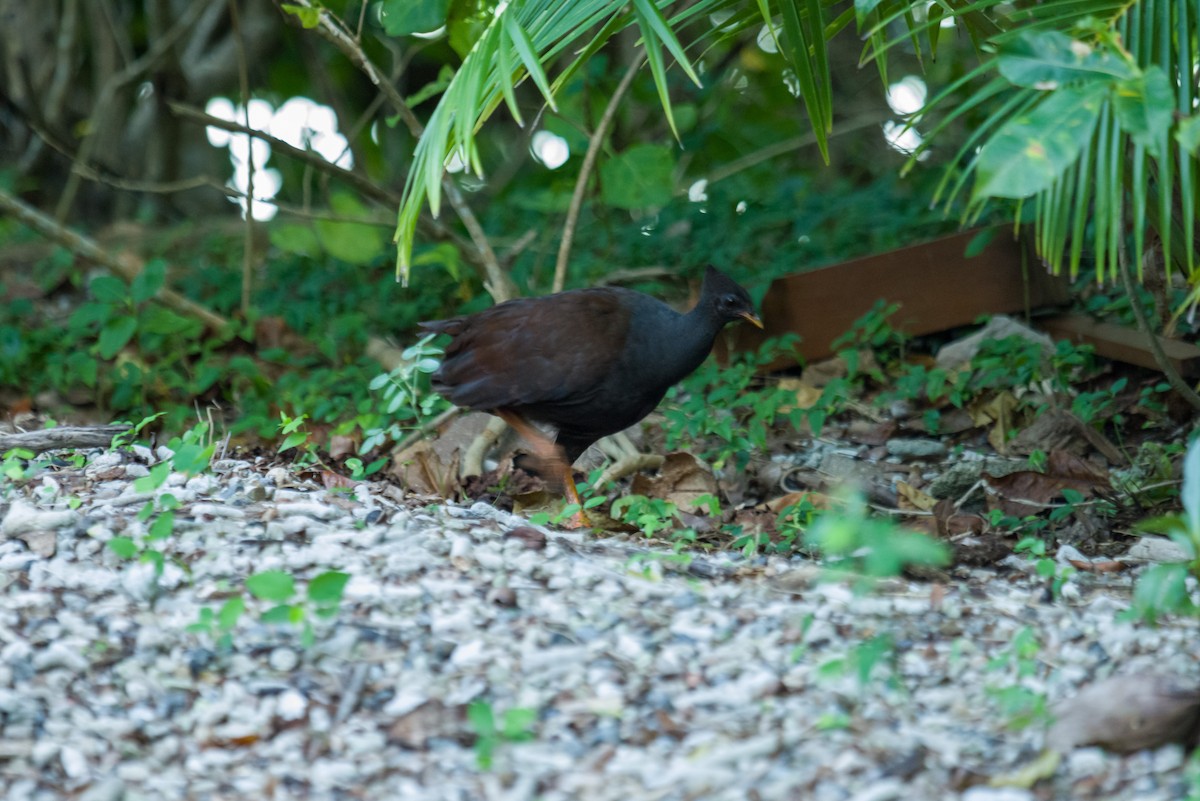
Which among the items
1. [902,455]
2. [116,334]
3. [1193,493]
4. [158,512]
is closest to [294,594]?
[158,512]

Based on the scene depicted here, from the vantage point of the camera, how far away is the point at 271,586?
7.70ft

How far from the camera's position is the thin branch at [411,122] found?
16.1 ft

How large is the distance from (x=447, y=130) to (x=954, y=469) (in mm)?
2005

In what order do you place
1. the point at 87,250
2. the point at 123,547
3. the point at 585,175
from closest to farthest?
the point at 123,547 → the point at 585,175 → the point at 87,250

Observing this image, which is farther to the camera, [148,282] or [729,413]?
[148,282]

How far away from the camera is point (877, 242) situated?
6.37m

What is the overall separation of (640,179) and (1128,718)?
3.91 m

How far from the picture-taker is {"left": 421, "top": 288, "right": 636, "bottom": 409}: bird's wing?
4.06 meters

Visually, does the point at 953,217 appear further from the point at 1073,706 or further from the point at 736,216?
the point at 1073,706

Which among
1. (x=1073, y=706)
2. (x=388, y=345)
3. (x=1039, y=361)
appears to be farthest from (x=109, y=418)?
(x=1073, y=706)

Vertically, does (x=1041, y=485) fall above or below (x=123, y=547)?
below

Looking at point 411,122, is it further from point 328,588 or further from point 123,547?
point 328,588

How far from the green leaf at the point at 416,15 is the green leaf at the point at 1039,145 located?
247cm

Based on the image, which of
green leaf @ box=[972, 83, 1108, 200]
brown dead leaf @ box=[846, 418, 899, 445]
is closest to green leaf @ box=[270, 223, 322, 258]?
brown dead leaf @ box=[846, 418, 899, 445]
